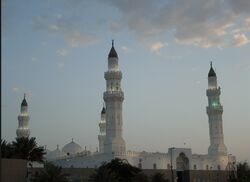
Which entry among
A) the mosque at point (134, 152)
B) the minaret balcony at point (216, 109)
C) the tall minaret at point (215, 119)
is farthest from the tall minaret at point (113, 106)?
the tall minaret at point (215, 119)

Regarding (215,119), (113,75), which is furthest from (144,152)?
(215,119)

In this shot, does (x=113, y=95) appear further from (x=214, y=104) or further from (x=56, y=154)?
(x=56, y=154)

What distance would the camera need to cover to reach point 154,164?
7069 cm

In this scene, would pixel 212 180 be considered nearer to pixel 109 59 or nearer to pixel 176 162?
pixel 176 162

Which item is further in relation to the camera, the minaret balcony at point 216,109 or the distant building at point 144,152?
the minaret balcony at point 216,109

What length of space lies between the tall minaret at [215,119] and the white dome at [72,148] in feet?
94.2

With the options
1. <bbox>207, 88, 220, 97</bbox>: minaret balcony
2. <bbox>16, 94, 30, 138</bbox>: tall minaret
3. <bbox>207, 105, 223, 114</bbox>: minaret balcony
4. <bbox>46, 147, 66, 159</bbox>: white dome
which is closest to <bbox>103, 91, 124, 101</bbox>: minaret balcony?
<bbox>207, 105, 223, 114</bbox>: minaret balcony

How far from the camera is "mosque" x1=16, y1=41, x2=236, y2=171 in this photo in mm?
68125

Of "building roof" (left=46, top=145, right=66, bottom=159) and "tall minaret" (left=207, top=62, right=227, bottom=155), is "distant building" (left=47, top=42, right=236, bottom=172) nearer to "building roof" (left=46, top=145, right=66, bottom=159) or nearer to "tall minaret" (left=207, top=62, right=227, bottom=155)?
"tall minaret" (left=207, top=62, right=227, bottom=155)

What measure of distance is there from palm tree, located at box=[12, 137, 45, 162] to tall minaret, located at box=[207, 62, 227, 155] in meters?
44.8

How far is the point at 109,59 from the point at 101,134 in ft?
85.0

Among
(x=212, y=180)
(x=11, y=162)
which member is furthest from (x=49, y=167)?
(x=212, y=180)

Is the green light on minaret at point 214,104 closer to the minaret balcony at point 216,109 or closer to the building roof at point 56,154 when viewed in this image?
the minaret balcony at point 216,109

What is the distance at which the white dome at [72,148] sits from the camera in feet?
298
